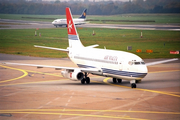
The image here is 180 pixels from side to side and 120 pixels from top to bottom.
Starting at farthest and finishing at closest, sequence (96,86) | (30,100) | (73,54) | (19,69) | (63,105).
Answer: (19,69), (73,54), (96,86), (30,100), (63,105)

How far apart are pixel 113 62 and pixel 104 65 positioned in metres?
1.90

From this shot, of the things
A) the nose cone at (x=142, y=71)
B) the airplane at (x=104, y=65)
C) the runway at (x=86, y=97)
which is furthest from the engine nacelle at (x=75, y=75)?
the nose cone at (x=142, y=71)

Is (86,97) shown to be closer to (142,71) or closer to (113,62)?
(142,71)

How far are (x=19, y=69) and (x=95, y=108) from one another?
30600mm

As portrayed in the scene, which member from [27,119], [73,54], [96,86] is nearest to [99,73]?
[96,86]

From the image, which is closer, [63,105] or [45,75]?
[63,105]

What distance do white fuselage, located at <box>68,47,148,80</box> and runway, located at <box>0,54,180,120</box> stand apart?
190 centimetres

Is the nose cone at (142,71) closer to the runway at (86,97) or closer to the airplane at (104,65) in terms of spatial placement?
the airplane at (104,65)

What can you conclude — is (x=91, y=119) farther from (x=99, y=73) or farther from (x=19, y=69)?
(x=19, y=69)

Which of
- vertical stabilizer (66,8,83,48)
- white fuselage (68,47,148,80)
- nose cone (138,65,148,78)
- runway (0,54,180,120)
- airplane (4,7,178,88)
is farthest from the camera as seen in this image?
vertical stabilizer (66,8,83,48)

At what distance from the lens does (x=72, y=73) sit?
46.7 metres

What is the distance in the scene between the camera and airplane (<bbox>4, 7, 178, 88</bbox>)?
1682 inches

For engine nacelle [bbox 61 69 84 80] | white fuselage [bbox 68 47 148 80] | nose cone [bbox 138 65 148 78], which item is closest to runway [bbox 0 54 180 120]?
engine nacelle [bbox 61 69 84 80]

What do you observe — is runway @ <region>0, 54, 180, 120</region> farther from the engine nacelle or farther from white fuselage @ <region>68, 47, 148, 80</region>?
white fuselage @ <region>68, 47, 148, 80</region>
